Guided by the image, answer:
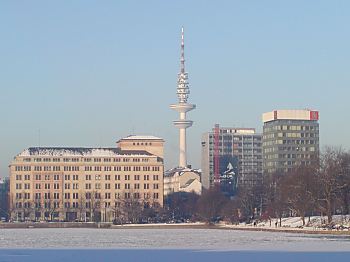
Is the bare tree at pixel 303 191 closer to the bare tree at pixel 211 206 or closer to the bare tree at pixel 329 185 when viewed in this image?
the bare tree at pixel 329 185

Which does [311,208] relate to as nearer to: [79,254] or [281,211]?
[281,211]

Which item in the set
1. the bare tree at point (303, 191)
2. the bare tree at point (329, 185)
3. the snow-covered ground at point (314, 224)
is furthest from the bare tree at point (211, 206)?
the bare tree at point (329, 185)

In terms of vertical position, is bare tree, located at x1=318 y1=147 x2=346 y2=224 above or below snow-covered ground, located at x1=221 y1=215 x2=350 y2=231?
above

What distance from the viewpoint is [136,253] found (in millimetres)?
66375

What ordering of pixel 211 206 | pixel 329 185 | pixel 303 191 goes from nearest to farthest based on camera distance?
pixel 329 185, pixel 303 191, pixel 211 206

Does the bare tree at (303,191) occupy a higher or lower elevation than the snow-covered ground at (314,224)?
higher

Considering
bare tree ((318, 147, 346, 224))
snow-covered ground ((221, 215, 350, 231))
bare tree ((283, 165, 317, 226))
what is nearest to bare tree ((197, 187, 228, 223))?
snow-covered ground ((221, 215, 350, 231))

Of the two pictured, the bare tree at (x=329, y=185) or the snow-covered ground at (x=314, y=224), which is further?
the bare tree at (x=329, y=185)

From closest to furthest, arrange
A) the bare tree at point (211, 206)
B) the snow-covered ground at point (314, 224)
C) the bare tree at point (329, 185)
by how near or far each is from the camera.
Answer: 1. the snow-covered ground at point (314, 224)
2. the bare tree at point (329, 185)
3. the bare tree at point (211, 206)

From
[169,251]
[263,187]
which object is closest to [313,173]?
[263,187]

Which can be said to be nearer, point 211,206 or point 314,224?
point 314,224

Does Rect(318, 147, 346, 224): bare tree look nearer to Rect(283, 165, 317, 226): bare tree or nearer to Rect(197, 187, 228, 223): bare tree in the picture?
Rect(283, 165, 317, 226): bare tree

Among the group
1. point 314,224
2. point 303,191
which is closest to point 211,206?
point 303,191

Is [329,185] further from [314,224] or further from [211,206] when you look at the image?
[211,206]
